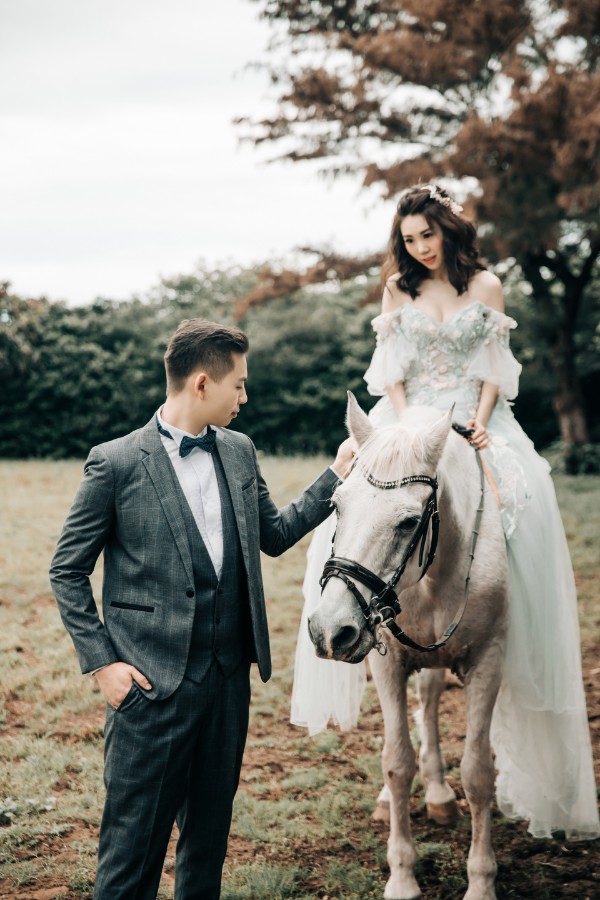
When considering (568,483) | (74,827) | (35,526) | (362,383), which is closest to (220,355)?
(74,827)

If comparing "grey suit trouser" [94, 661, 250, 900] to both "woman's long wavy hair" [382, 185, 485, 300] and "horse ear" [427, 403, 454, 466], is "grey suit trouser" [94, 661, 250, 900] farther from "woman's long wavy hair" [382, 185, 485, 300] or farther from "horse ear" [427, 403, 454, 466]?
"woman's long wavy hair" [382, 185, 485, 300]

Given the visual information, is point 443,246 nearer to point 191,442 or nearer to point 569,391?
point 191,442

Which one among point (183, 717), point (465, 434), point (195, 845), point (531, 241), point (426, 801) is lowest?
point (426, 801)

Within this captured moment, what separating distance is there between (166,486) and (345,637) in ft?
2.47

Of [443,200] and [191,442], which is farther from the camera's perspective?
[443,200]

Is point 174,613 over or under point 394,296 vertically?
under

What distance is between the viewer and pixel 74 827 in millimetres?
4051

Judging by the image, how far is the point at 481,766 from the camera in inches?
134

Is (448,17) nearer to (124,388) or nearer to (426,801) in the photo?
(124,388)

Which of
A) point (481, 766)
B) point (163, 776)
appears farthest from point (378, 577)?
point (481, 766)

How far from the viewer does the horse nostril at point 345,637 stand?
250 centimetres

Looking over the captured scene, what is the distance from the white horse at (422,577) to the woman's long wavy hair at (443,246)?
45.4 inches

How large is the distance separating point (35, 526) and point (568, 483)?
9120 millimetres

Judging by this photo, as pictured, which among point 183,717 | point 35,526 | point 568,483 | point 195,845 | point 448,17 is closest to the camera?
point 183,717
